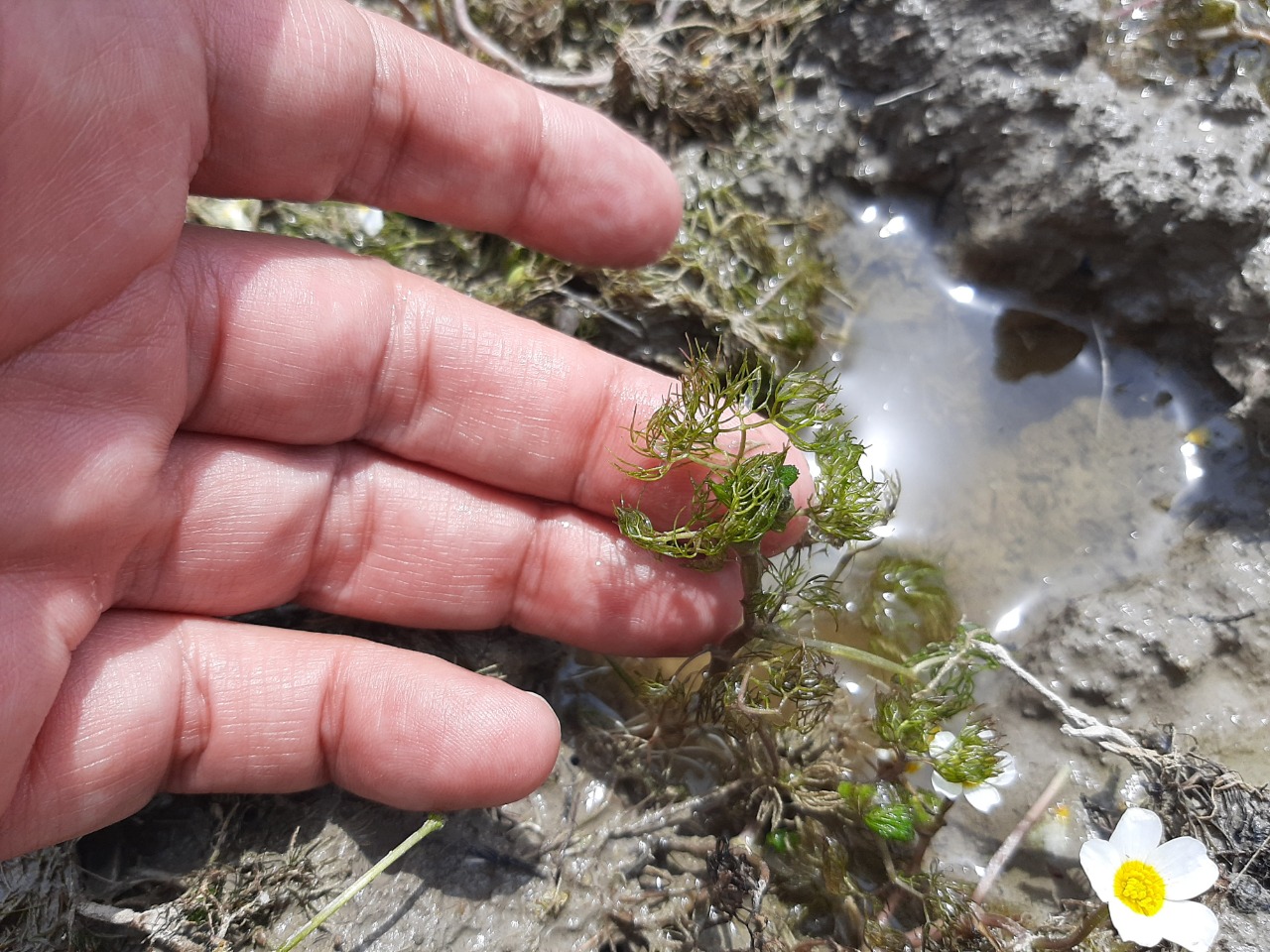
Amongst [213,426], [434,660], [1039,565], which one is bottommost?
[434,660]

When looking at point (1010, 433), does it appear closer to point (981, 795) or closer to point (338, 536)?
point (981, 795)

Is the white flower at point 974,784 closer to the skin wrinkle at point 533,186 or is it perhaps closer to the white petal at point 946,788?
the white petal at point 946,788

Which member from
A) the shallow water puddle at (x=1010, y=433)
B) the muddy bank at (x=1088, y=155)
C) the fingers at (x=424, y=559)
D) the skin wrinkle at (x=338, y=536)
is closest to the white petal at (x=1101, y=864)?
the shallow water puddle at (x=1010, y=433)

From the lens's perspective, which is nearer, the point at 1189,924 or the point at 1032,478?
the point at 1189,924

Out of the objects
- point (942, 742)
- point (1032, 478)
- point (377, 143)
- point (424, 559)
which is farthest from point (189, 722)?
point (1032, 478)

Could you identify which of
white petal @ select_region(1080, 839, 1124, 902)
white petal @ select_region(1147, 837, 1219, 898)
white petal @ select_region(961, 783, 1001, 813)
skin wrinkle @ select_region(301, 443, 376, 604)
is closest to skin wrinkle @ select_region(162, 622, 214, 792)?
skin wrinkle @ select_region(301, 443, 376, 604)

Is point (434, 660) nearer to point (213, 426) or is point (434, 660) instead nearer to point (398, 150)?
point (213, 426)

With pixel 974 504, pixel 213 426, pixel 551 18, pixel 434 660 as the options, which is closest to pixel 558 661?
pixel 434 660
